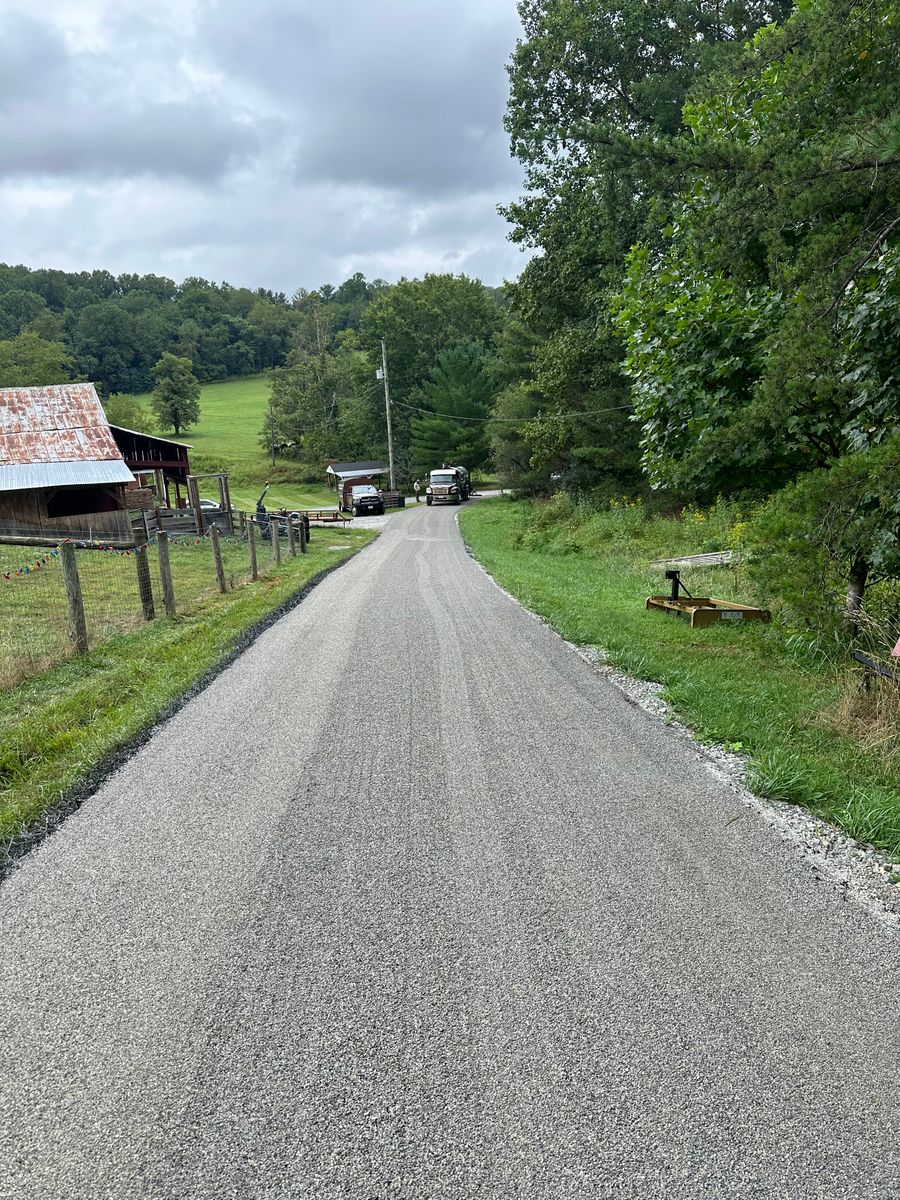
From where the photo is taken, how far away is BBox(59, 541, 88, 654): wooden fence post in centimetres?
786

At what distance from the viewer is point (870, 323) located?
548cm

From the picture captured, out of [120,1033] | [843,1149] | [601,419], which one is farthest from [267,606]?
[601,419]

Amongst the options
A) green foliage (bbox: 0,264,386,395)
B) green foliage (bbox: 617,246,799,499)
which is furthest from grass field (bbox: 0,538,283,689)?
green foliage (bbox: 0,264,386,395)

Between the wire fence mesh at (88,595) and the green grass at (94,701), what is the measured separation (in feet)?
1.13

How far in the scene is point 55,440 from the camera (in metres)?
25.1

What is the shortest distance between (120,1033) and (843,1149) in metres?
2.60

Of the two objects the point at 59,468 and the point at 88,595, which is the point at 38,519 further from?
the point at 88,595

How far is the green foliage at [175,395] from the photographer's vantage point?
2923 inches

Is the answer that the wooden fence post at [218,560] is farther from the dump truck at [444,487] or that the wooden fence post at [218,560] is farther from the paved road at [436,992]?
the dump truck at [444,487]

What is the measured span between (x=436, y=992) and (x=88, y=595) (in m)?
12.7

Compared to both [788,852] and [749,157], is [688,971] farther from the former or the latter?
[749,157]

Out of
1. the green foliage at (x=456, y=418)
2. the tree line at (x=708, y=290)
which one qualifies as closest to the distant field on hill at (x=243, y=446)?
the tree line at (x=708, y=290)

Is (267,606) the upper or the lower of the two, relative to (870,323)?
lower

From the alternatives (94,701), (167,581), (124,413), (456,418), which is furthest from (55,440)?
(124,413)
